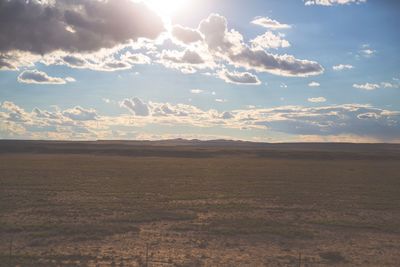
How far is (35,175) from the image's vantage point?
139 ft

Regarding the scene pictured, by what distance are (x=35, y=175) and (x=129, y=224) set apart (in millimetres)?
25334

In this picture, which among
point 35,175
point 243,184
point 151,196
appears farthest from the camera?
point 35,175

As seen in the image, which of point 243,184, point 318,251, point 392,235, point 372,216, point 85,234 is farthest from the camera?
point 243,184

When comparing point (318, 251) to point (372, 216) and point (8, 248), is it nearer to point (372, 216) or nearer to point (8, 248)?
point (372, 216)

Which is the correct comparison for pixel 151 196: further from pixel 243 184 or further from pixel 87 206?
pixel 243 184

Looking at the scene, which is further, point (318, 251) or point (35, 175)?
point (35, 175)

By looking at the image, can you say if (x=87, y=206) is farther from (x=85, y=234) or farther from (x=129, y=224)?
(x=85, y=234)

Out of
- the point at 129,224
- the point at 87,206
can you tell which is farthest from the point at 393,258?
the point at 87,206

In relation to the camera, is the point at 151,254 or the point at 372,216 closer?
the point at 151,254

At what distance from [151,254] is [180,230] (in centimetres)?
437

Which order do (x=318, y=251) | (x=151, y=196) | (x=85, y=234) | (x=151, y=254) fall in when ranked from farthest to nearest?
(x=151, y=196) < (x=85, y=234) < (x=318, y=251) < (x=151, y=254)

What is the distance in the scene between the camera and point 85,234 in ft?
60.1

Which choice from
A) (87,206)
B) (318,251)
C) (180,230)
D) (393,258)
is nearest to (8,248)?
(180,230)

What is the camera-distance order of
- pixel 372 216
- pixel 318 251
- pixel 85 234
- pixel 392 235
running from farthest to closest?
pixel 372 216 → pixel 392 235 → pixel 85 234 → pixel 318 251
